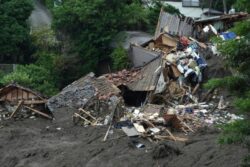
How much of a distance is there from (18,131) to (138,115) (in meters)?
5.11

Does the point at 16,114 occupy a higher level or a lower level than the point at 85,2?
lower

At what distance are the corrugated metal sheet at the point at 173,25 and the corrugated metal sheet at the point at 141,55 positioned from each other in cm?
309

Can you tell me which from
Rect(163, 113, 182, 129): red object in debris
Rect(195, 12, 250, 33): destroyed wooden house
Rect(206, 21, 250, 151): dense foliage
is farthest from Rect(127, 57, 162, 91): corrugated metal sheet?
Rect(206, 21, 250, 151): dense foliage

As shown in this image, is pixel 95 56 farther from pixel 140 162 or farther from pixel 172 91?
pixel 140 162

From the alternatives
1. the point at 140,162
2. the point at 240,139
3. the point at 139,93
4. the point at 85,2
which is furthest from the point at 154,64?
the point at 240,139

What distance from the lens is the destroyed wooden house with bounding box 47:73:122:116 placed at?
27422mm

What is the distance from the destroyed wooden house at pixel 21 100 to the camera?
29.0m

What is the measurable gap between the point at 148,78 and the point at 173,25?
24.3ft

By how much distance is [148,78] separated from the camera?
1200 inches

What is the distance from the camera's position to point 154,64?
31.2m

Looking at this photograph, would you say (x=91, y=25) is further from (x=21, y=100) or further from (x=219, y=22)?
(x=21, y=100)

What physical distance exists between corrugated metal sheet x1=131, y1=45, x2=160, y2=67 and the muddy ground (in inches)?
278

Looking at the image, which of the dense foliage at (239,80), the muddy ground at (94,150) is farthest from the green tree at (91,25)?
the dense foliage at (239,80)

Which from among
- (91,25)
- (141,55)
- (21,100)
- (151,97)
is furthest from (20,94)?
(91,25)
